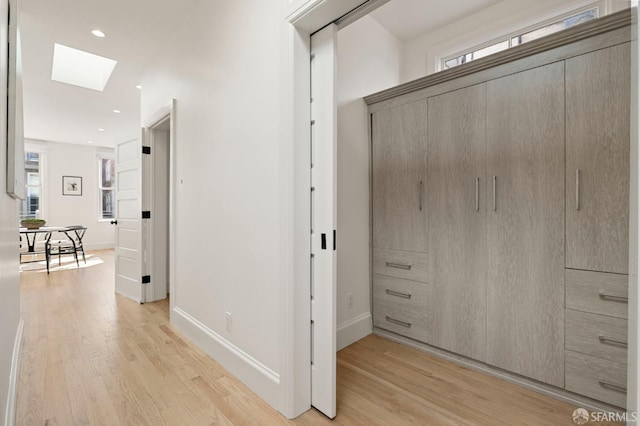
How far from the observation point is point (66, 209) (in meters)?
7.84

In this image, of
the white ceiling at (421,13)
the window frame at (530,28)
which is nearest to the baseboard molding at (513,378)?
the window frame at (530,28)

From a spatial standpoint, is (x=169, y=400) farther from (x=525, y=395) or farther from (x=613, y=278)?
(x=613, y=278)

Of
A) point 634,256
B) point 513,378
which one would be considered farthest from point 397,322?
point 634,256

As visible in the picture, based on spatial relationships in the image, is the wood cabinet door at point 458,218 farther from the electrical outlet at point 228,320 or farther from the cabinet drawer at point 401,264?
the electrical outlet at point 228,320

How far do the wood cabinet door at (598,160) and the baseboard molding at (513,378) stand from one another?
2.48ft

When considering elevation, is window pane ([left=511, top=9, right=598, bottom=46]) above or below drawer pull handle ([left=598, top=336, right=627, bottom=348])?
above

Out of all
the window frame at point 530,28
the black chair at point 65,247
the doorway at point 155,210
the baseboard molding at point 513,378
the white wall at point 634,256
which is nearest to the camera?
the white wall at point 634,256

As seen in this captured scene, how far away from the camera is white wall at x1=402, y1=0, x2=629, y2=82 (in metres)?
2.45

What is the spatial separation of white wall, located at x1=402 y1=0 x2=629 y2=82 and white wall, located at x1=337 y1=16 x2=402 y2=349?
1.89 feet

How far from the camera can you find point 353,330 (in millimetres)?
2588

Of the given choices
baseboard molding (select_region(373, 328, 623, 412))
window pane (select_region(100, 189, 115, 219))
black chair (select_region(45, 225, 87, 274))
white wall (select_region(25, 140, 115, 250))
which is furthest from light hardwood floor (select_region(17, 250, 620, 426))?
window pane (select_region(100, 189, 115, 219))

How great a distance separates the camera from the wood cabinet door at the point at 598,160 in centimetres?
161

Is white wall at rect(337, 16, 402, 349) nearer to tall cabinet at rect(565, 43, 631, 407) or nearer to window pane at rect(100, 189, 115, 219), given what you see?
tall cabinet at rect(565, 43, 631, 407)

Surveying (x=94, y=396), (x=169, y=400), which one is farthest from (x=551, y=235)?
(x=94, y=396)
